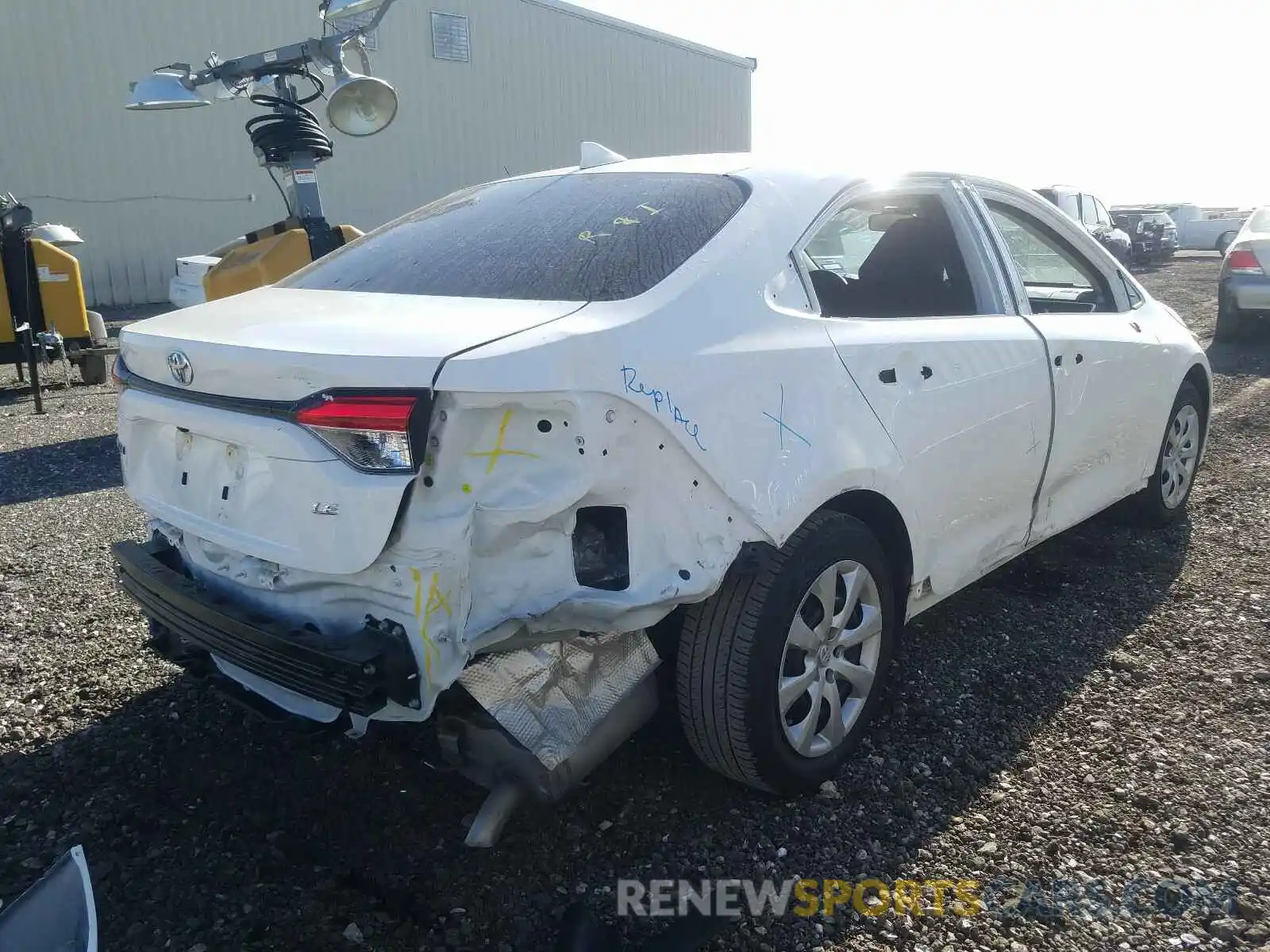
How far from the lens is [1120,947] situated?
2207 mm

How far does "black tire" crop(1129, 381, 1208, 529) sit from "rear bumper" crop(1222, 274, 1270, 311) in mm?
6350

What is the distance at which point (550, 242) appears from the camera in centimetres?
268

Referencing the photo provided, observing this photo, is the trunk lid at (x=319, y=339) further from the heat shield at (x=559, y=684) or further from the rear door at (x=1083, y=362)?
the rear door at (x=1083, y=362)

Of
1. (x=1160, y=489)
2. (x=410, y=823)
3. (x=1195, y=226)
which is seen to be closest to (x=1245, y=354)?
(x=1160, y=489)

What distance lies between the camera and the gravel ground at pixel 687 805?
7.51 feet

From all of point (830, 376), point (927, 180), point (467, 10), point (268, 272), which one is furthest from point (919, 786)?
point (467, 10)

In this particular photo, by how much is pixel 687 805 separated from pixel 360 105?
5.97 m

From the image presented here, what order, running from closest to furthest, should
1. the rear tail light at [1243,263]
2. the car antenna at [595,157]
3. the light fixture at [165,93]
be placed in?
the car antenna at [595,157], the light fixture at [165,93], the rear tail light at [1243,263]

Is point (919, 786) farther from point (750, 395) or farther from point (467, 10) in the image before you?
point (467, 10)

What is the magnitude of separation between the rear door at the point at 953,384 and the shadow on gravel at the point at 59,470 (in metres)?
4.61

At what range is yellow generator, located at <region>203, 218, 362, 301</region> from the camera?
718 centimetres

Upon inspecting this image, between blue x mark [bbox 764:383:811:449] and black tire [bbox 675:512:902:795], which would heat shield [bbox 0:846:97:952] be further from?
blue x mark [bbox 764:383:811:449]

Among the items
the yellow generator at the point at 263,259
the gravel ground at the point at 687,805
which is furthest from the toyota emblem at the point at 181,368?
the yellow generator at the point at 263,259

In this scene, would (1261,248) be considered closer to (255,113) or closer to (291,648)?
(291,648)
